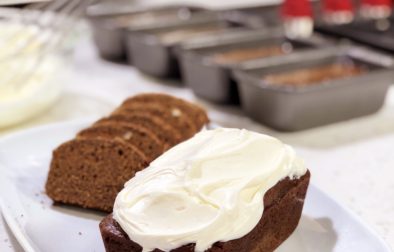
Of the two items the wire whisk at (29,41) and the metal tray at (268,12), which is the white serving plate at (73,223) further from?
the metal tray at (268,12)

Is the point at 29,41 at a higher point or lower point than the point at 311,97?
higher

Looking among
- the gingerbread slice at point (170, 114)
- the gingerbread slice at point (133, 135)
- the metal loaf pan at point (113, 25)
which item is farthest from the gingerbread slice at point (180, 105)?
the metal loaf pan at point (113, 25)

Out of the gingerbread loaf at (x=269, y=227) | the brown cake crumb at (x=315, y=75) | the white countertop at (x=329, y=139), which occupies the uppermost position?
the gingerbread loaf at (x=269, y=227)

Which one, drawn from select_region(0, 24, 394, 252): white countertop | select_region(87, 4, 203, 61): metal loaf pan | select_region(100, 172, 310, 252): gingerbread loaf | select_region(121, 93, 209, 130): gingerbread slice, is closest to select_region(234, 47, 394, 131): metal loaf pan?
select_region(0, 24, 394, 252): white countertop

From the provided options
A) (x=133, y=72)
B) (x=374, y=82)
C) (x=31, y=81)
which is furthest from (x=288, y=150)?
(x=133, y=72)

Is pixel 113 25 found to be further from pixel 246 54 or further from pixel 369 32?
pixel 369 32

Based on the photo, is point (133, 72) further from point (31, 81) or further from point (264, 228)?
point (264, 228)

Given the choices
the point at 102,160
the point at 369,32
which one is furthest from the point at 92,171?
the point at 369,32
